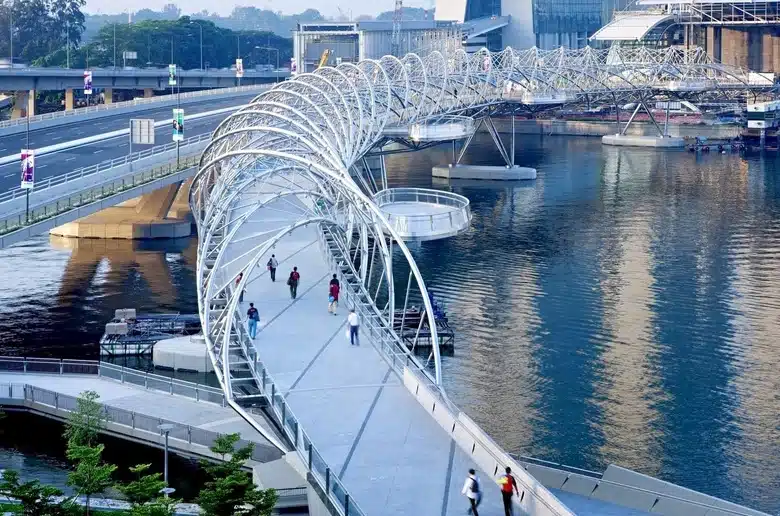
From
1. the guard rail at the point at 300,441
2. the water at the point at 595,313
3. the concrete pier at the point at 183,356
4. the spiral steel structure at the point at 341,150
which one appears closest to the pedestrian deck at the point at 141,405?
the spiral steel structure at the point at 341,150

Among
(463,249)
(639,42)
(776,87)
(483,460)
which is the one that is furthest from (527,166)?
(483,460)

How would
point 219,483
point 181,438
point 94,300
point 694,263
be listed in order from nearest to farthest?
point 219,483 → point 181,438 → point 94,300 → point 694,263

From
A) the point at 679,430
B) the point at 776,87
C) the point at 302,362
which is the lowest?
the point at 679,430

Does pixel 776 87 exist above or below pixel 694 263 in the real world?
above

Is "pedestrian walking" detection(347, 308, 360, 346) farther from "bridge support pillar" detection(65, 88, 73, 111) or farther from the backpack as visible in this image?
"bridge support pillar" detection(65, 88, 73, 111)

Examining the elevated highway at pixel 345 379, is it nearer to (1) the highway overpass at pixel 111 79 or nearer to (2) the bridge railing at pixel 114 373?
(2) the bridge railing at pixel 114 373

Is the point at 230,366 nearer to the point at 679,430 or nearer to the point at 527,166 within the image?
the point at 679,430

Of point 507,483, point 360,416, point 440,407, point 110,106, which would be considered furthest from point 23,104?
point 507,483
